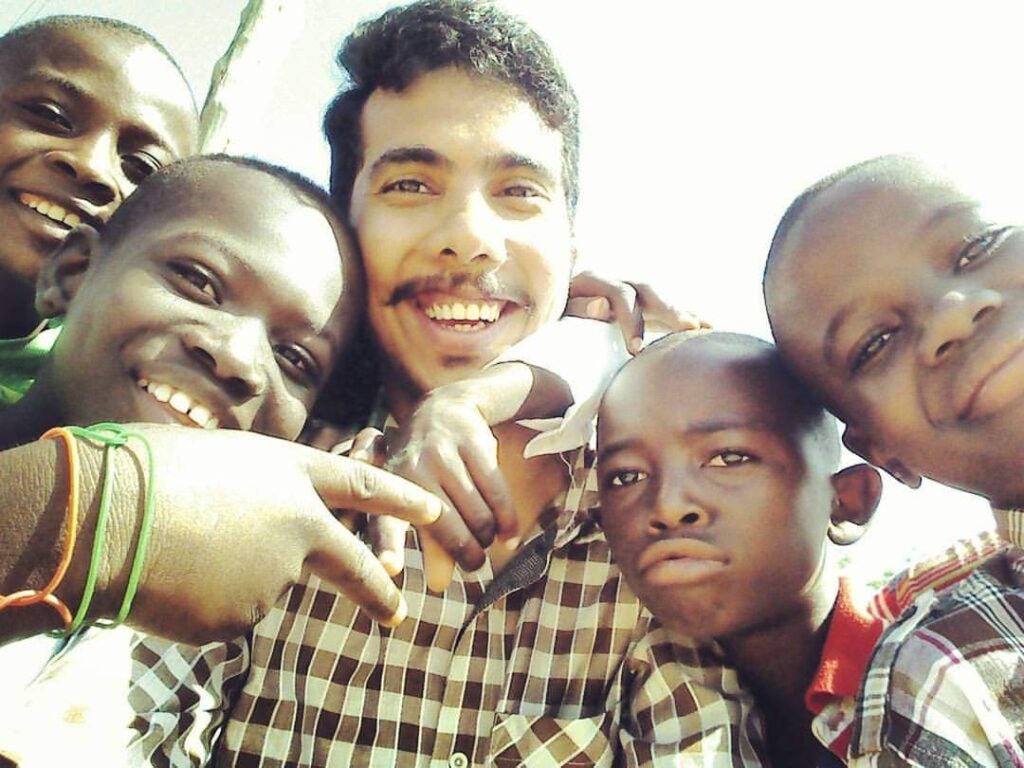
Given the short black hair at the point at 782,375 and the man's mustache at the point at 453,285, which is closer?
the short black hair at the point at 782,375

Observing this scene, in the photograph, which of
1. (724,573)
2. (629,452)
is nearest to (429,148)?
(629,452)

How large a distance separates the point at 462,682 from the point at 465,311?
2.29 ft

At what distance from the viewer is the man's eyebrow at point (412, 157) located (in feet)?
5.70

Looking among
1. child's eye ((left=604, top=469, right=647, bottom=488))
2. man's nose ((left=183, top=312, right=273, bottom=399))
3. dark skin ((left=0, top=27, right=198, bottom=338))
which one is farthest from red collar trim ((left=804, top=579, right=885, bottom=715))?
dark skin ((left=0, top=27, right=198, bottom=338))

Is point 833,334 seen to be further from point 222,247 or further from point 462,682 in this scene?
point 222,247

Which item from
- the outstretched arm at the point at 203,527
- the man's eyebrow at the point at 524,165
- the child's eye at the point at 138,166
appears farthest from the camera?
the child's eye at the point at 138,166

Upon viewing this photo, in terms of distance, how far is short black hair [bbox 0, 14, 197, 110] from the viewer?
6.33ft

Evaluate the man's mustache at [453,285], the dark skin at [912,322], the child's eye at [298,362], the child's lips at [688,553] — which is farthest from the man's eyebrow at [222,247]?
the dark skin at [912,322]

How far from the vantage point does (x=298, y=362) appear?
1.51m

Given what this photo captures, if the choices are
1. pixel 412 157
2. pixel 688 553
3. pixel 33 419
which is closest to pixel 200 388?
pixel 33 419

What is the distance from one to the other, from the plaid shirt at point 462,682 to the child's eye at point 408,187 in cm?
73

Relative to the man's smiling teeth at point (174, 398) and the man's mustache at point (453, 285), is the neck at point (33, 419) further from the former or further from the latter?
the man's mustache at point (453, 285)

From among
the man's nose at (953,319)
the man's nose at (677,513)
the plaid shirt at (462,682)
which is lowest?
the plaid shirt at (462,682)

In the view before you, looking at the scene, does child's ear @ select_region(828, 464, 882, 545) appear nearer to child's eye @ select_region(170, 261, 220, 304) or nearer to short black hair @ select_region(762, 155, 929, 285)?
short black hair @ select_region(762, 155, 929, 285)
